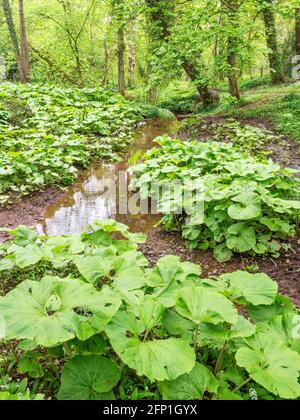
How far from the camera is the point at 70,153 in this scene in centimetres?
771

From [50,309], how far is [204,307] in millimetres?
872

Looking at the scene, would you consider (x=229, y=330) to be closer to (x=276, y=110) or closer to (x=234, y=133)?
(x=234, y=133)

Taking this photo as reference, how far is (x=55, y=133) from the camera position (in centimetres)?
882

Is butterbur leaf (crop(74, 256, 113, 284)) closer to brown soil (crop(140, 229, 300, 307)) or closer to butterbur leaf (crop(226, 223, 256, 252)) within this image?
brown soil (crop(140, 229, 300, 307))

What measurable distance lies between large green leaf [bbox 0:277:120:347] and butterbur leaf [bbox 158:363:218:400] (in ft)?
1.55

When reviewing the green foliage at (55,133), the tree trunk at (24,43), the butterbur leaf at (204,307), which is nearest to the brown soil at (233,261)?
the butterbur leaf at (204,307)

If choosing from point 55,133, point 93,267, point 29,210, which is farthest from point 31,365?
point 55,133

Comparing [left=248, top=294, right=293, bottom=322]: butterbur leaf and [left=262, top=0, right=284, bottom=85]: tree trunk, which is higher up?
[left=262, top=0, right=284, bottom=85]: tree trunk

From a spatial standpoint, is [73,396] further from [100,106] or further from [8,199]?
[100,106]

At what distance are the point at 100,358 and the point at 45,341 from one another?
386 mm

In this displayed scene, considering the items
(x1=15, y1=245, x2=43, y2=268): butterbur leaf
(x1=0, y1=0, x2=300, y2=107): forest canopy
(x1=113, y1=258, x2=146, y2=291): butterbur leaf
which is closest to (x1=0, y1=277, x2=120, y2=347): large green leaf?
(x1=113, y1=258, x2=146, y2=291): butterbur leaf

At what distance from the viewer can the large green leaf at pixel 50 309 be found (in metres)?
1.74

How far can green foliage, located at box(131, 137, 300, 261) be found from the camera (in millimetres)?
4059
